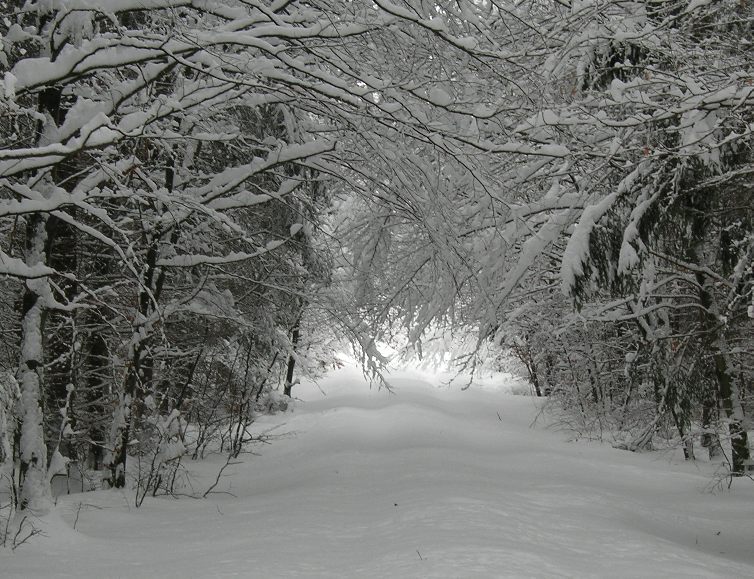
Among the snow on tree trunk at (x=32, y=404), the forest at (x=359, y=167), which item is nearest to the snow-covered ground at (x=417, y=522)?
the snow on tree trunk at (x=32, y=404)

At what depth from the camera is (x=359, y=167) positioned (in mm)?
5383

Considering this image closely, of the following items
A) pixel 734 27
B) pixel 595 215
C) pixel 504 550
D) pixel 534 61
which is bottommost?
pixel 504 550

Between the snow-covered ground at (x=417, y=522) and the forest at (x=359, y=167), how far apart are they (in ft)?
2.44

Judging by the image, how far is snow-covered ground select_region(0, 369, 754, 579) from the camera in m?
3.99

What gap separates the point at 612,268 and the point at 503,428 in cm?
1078

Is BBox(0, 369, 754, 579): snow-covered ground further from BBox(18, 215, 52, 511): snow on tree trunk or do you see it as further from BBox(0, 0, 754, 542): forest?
BBox(0, 0, 754, 542): forest

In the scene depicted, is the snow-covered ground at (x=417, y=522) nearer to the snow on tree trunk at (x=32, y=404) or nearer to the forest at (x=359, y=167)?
the snow on tree trunk at (x=32, y=404)

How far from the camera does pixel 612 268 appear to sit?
5355 millimetres

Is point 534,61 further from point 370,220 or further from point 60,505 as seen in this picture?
point 60,505

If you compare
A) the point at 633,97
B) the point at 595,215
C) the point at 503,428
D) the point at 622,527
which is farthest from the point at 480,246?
the point at 503,428

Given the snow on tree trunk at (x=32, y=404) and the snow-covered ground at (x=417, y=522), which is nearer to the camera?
the snow-covered ground at (x=417, y=522)

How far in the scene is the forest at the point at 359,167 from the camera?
372 cm

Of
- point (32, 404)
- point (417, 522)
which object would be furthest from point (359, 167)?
point (32, 404)

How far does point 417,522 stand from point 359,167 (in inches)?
118
